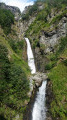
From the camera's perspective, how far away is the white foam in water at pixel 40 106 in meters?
15.7

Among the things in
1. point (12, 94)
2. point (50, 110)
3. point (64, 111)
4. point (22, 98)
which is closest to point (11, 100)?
point (12, 94)

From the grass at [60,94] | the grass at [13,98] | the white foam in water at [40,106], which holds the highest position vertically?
the grass at [13,98]

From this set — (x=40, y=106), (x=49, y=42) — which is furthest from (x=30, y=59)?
(x=40, y=106)

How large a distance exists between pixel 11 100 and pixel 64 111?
8469mm

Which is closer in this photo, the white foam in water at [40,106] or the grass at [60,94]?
the grass at [60,94]

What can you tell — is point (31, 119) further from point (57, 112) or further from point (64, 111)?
point (64, 111)

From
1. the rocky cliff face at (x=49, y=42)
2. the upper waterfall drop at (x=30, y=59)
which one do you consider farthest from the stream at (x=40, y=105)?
the rocky cliff face at (x=49, y=42)

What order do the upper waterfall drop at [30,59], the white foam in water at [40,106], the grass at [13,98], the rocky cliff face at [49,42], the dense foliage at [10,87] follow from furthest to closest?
the rocky cliff face at [49,42]
the upper waterfall drop at [30,59]
the white foam in water at [40,106]
the dense foliage at [10,87]
the grass at [13,98]

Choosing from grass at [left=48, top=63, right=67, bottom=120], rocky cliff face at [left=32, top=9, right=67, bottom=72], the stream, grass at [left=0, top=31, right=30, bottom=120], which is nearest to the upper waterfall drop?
rocky cliff face at [left=32, top=9, right=67, bottom=72]

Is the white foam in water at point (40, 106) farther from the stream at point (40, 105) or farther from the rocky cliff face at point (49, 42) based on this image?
the rocky cliff face at point (49, 42)

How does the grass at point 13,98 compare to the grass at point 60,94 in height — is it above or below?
above

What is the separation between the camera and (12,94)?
1401 cm

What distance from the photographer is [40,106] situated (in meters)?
17.7

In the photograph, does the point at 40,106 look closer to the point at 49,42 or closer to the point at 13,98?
the point at 13,98
